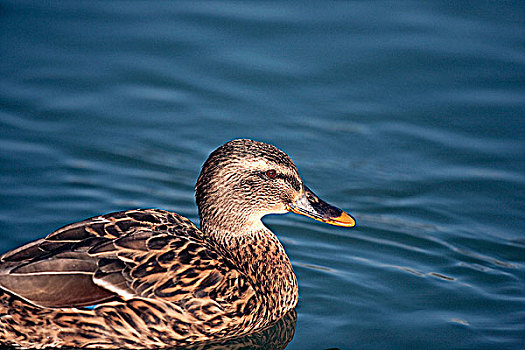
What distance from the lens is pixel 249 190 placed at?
7.03 m

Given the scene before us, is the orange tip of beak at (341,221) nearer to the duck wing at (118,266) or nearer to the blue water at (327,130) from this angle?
the blue water at (327,130)

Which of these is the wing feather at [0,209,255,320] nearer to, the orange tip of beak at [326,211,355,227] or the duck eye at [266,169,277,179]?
the duck eye at [266,169,277,179]

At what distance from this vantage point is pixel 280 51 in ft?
35.1

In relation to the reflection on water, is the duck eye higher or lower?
higher

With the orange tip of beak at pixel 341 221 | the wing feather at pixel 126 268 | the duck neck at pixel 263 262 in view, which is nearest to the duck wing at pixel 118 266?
the wing feather at pixel 126 268

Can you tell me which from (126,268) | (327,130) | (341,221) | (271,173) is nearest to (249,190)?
(271,173)

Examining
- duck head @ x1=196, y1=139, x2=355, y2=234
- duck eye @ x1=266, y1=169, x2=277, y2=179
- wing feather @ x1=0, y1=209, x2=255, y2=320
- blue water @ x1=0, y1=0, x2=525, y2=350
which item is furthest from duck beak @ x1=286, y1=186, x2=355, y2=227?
wing feather @ x1=0, y1=209, x2=255, y2=320

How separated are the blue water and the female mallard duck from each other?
698mm

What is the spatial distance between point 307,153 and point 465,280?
251 centimetres

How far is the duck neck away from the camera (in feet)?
23.0

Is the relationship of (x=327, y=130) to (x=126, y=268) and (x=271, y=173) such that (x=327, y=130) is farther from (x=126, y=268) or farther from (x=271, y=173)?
(x=126, y=268)

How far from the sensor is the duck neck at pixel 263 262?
702cm

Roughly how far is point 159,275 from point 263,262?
1178mm

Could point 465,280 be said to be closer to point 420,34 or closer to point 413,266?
point 413,266
